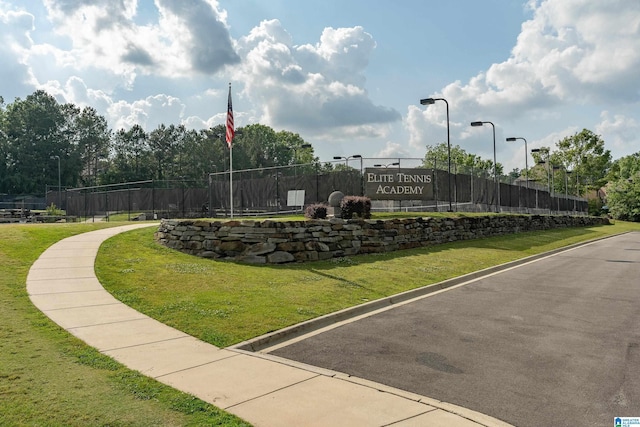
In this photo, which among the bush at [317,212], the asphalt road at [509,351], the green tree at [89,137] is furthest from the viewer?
the green tree at [89,137]

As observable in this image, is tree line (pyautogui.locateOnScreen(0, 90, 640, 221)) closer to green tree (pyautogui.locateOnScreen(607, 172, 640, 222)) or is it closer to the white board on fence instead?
green tree (pyautogui.locateOnScreen(607, 172, 640, 222))

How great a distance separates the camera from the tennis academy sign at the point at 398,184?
22.3m

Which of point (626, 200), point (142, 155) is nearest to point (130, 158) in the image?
point (142, 155)

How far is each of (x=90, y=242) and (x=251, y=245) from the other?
5724 mm

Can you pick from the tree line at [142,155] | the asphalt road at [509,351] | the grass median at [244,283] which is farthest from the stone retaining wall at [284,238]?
the tree line at [142,155]

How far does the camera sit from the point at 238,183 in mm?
29219

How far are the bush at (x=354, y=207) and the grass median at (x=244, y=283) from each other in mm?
2060

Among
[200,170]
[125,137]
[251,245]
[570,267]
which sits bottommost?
[570,267]

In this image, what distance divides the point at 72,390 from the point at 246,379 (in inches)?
71.7

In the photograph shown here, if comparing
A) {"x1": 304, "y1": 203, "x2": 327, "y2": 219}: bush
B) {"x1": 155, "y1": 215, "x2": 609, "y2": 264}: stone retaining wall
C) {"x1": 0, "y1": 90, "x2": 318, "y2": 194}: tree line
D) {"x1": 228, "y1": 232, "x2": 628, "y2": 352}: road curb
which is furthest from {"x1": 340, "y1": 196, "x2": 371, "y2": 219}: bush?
{"x1": 0, "y1": 90, "x2": 318, "y2": 194}: tree line

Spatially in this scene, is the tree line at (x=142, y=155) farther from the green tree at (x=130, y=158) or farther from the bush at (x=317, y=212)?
the bush at (x=317, y=212)

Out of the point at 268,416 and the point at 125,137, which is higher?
the point at 125,137

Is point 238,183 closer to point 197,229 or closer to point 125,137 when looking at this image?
point 197,229

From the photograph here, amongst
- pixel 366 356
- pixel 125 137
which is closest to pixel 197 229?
pixel 366 356
